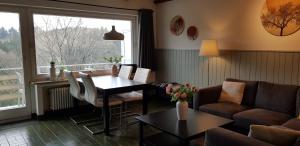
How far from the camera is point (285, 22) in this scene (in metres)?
3.35

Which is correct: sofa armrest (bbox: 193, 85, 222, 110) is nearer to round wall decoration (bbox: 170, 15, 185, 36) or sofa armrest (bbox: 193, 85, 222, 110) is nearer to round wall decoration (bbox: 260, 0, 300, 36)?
round wall decoration (bbox: 260, 0, 300, 36)

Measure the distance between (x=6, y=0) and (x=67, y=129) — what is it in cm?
235

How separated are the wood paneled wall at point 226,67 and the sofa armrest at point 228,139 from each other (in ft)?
7.52

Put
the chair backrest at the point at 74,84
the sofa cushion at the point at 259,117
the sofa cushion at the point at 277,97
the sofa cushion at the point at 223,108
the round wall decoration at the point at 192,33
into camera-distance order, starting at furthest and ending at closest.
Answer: the round wall decoration at the point at 192,33
the chair backrest at the point at 74,84
the sofa cushion at the point at 223,108
the sofa cushion at the point at 277,97
the sofa cushion at the point at 259,117

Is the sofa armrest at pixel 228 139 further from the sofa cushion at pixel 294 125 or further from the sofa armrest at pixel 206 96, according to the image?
the sofa armrest at pixel 206 96

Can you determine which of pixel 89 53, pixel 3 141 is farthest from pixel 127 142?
pixel 89 53

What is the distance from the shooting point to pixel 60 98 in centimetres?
429

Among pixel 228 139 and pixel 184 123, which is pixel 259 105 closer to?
pixel 184 123

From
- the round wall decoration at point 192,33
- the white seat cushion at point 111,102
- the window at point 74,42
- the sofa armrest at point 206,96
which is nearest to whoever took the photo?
the white seat cushion at point 111,102

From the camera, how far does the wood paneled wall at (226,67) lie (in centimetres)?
342

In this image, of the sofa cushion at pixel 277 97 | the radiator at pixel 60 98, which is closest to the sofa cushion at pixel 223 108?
the sofa cushion at pixel 277 97

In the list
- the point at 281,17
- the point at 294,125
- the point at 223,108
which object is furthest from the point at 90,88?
the point at 281,17

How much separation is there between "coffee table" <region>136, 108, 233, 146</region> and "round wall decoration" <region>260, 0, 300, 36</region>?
174 cm

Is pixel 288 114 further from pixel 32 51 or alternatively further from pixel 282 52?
pixel 32 51
